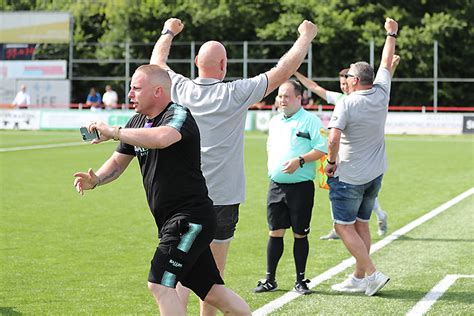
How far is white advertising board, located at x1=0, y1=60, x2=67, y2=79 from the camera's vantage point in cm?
4972

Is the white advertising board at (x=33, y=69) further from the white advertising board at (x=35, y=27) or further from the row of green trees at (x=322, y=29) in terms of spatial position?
the row of green trees at (x=322, y=29)

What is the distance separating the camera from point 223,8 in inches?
2084

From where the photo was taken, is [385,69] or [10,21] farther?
[10,21]

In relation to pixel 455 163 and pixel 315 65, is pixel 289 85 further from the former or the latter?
pixel 315 65

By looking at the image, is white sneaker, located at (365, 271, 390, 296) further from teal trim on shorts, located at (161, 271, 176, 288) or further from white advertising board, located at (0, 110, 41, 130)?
white advertising board, located at (0, 110, 41, 130)

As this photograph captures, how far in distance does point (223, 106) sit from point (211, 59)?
0.33 metres

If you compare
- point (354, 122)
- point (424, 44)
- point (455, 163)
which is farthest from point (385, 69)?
point (424, 44)

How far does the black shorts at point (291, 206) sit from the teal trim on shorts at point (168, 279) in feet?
10.4

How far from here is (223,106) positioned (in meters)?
6.23

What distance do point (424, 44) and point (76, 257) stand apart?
4024 centimetres

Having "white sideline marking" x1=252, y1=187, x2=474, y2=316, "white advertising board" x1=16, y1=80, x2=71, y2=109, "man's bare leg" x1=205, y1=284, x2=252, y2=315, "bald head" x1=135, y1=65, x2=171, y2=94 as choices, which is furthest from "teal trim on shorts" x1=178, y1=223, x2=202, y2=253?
"white advertising board" x1=16, y1=80, x2=71, y2=109

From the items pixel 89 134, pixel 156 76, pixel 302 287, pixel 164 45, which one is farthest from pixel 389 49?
pixel 89 134

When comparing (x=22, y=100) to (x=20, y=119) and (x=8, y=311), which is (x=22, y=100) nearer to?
(x=20, y=119)

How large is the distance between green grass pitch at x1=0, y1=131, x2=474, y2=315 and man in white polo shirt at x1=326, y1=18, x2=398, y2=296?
0.36m
